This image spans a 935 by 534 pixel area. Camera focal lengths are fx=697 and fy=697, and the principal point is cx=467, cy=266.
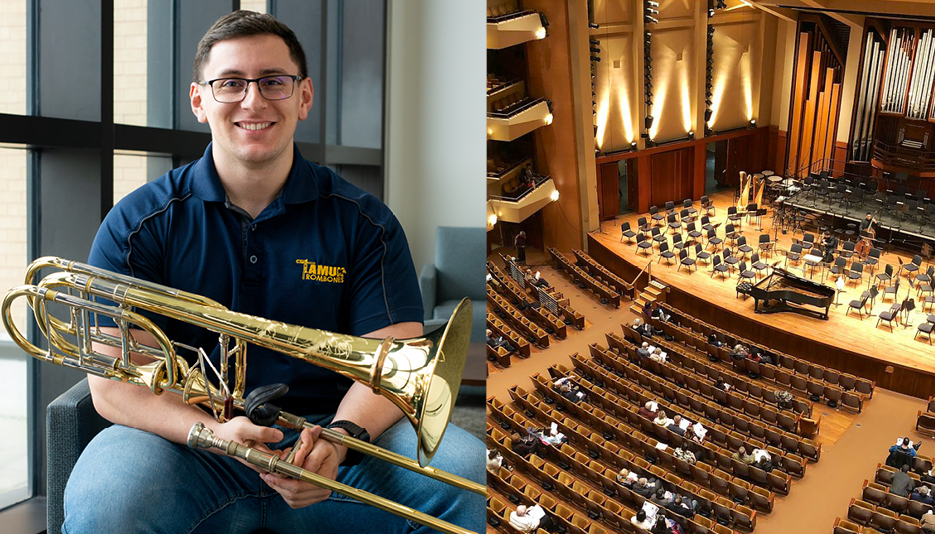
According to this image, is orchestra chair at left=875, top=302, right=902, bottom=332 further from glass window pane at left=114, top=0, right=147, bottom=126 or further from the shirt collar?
glass window pane at left=114, top=0, right=147, bottom=126

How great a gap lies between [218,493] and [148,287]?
0.34m

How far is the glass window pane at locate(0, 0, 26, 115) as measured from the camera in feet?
6.22

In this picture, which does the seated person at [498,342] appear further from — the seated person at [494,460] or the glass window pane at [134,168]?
the glass window pane at [134,168]

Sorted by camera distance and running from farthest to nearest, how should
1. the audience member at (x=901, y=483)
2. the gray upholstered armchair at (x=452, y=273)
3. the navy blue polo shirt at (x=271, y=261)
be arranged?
the gray upholstered armchair at (x=452, y=273)
the navy blue polo shirt at (x=271, y=261)
the audience member at (x=901, y=483)

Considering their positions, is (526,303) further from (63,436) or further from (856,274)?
(63,436)

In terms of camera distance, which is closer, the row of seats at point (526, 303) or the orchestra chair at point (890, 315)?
the orchestra chair at point (890, 315)

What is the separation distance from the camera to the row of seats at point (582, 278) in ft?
1.36

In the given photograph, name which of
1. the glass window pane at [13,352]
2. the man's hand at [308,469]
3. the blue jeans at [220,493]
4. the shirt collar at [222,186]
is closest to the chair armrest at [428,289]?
the glass window pane at [13,352]

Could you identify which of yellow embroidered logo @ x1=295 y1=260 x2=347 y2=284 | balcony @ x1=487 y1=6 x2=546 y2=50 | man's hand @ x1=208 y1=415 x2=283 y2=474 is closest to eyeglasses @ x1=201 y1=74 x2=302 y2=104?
yellow embroidered logo @ x1=295 y1=260 x2=347 y2=284

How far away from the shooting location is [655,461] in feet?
1.42

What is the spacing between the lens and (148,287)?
955mm

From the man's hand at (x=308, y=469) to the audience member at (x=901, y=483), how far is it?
79 centimetres

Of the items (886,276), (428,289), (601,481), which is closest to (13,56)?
(601,481)

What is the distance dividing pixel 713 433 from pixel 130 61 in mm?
2541
